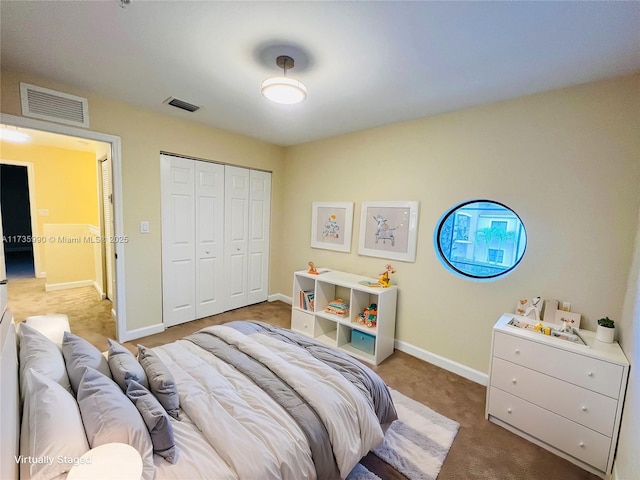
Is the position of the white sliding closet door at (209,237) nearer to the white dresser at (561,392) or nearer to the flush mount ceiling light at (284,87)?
the flush mount ceiling light at (284,87)

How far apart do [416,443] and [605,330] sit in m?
1.40

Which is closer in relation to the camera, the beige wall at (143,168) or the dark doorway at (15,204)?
the beige wall at (143,168)

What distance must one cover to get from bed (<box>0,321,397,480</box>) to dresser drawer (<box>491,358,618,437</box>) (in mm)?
866

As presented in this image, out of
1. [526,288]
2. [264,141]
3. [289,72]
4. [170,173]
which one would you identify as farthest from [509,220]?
[170,173]

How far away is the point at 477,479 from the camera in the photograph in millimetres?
1517

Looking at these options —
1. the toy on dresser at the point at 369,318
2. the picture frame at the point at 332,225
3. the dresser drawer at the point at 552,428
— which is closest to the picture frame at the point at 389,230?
the picture frame at the point at 332,225

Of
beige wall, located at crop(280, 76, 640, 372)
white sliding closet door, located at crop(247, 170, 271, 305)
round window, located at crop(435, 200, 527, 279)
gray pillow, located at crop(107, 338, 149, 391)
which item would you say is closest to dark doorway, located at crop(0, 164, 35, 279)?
white sliding closet door, located at crop(247, 170, 271, 305)

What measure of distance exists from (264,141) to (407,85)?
2.33m

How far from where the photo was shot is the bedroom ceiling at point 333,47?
1.36 metres

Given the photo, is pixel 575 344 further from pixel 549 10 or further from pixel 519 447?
pixel 549 10

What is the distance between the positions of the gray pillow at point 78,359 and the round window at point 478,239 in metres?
2.64

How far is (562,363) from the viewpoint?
1687 mm

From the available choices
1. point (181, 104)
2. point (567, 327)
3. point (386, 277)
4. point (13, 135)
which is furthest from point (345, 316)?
point (13, 135)

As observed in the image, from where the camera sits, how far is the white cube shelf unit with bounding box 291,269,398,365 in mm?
2711
